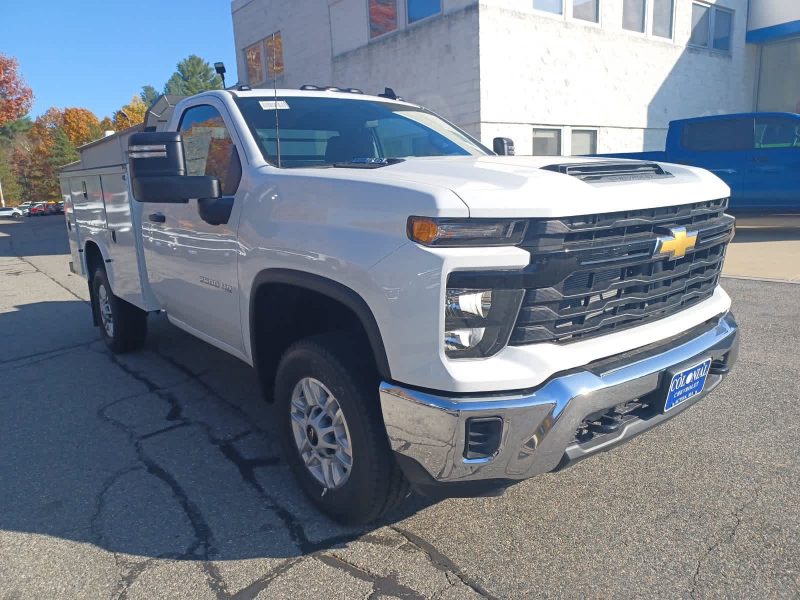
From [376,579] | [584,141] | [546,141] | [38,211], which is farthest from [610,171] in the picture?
[38,211]

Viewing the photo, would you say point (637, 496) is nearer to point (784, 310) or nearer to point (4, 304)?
point (784, 310)

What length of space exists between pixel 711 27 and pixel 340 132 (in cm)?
1948

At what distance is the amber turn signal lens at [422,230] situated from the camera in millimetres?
2047

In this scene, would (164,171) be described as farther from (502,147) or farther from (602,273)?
(502,147)

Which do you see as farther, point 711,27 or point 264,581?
point 711,27

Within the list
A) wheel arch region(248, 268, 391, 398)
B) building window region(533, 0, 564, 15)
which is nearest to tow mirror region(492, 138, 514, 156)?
wheel arch region(248, 268, 391, 398)

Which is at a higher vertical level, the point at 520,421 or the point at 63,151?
the point at 63,151

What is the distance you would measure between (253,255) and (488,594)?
183 cm

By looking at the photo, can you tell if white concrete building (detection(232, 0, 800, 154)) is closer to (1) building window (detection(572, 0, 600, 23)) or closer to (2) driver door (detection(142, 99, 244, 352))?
(1) building window (detection(572, 0, 600, 23))

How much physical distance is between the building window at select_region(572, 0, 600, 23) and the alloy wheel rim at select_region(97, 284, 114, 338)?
1348cm

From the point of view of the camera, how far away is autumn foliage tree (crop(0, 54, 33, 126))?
144 feet

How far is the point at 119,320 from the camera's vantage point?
5.36m

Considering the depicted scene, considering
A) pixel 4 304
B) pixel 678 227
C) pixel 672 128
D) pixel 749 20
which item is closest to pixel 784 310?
pixel 678 227

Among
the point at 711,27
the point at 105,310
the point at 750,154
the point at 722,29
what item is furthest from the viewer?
the point at 722,29
